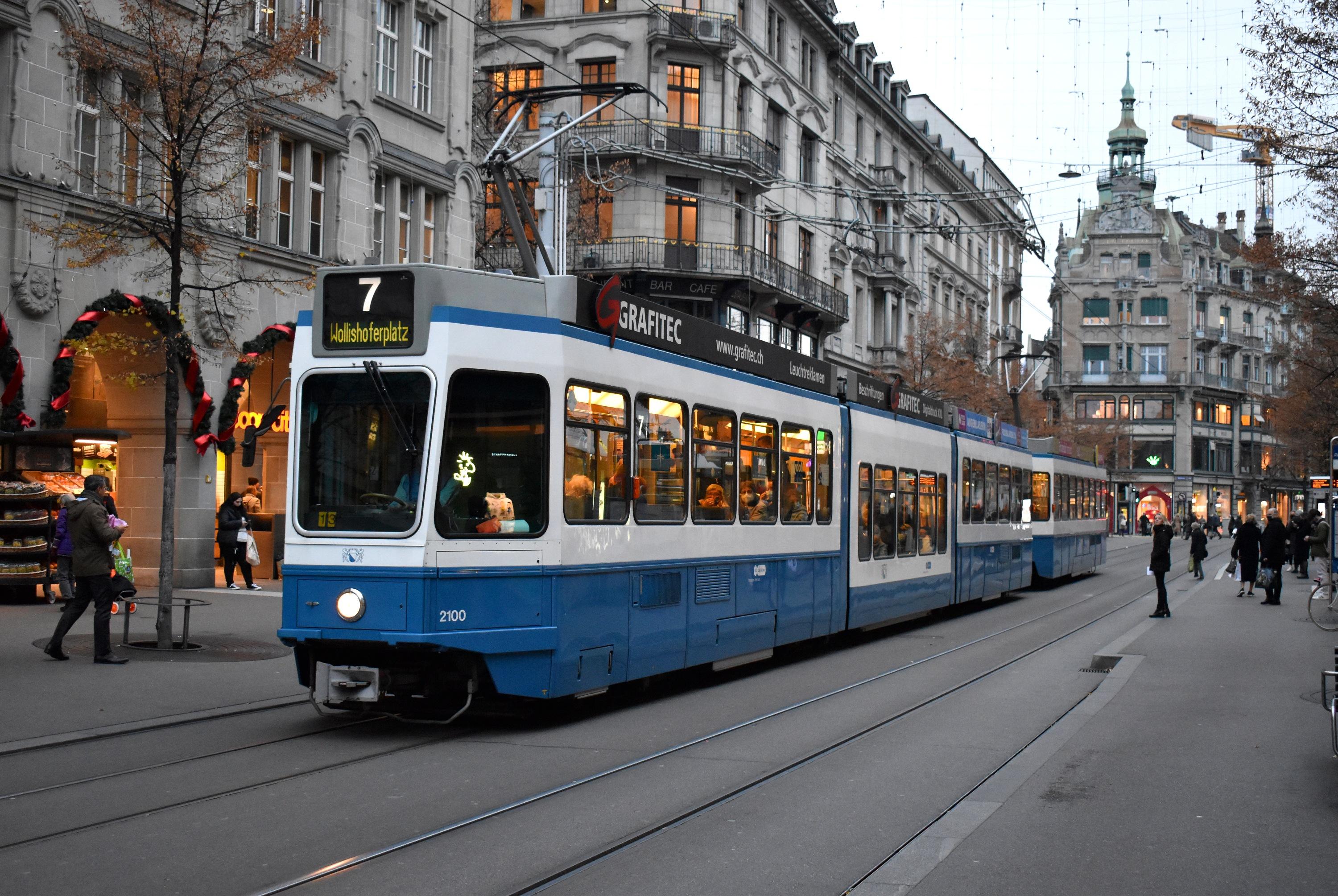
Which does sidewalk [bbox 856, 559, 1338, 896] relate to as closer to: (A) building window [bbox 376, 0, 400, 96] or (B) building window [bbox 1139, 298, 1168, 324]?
(A) building window [bbox 376, 0, 400, 96]

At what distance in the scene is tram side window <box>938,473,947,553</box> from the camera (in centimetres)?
2084

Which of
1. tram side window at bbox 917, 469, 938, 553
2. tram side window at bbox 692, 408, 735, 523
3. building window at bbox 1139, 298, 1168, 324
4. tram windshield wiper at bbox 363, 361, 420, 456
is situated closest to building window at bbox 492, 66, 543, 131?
tram side window at bbox 917, 469, 938, 553

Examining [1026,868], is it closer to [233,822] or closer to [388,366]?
[233,822]

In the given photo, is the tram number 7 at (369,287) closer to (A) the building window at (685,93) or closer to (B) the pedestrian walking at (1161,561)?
(B) the pedestrian walking at (1161,561)

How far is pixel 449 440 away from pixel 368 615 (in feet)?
4.38

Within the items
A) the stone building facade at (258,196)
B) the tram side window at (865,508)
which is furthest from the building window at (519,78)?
the tram side window at (865,508)

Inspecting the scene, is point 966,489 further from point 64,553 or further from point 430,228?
point 64,553

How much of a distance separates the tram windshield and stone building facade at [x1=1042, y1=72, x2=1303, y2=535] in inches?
3484

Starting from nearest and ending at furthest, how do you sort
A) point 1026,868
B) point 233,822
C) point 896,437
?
point 1026,868 < point 233,822 < point 896,437

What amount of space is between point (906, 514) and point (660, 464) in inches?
314

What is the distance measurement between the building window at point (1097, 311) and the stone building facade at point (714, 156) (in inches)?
1986

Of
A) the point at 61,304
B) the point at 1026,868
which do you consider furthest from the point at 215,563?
the point at 1026,868

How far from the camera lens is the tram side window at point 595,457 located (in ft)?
34.0

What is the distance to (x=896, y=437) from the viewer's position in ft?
61.3
